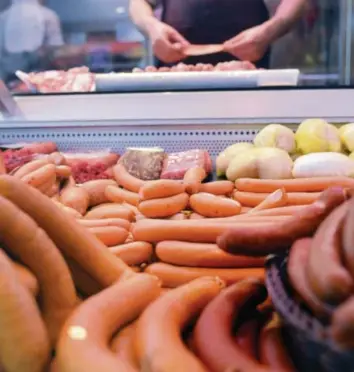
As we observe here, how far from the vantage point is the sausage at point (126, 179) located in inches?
109

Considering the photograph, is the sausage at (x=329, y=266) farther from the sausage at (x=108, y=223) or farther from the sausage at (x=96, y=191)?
the sausage at (x=96, y=191)

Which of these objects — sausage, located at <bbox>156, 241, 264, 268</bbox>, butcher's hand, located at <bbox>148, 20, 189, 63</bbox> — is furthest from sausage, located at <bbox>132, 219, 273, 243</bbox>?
butcher's hand, located at <bbox>148, 20, 189, 63</bbox>

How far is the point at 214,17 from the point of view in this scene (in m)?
5.52

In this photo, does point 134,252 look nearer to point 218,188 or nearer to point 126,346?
point 126,346

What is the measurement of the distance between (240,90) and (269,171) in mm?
503

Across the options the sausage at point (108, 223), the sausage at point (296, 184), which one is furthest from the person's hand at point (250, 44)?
the sausage at point (108, 223)

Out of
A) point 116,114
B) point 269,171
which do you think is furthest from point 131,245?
point 116,114

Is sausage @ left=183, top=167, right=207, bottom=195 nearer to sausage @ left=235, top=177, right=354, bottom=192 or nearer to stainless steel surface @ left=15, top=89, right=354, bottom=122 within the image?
sausage @ left=235, top=177, right=354, bottom=192

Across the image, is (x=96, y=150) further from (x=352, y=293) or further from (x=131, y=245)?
(x=352, y=293)

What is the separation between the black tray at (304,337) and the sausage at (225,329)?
7cm

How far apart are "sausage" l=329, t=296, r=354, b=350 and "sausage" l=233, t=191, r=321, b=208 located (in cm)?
163

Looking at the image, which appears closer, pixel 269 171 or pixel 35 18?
pixel 269 171

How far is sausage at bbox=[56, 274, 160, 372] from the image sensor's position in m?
0.91

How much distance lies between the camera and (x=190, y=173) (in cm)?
274
